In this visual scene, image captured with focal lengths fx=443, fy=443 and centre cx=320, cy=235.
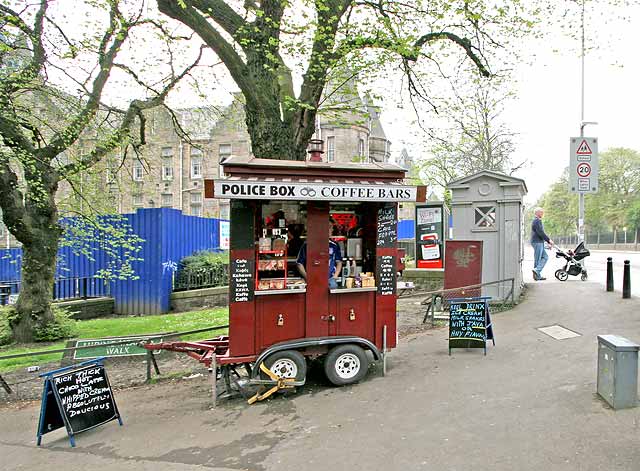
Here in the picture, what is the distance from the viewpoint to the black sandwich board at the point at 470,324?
7.30 m

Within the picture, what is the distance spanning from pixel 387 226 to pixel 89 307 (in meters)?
11.6

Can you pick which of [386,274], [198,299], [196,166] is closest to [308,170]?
[386,274]

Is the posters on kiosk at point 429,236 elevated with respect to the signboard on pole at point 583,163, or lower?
lower

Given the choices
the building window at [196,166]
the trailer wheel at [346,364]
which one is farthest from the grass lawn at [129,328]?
the building window at [196,166]

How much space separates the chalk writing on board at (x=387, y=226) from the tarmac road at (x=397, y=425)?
2.00 meters

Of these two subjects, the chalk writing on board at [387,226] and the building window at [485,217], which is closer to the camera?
the chalk writing on board at [387,226]

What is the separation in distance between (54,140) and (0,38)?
94.0 inches

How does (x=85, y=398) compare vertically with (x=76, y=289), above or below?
below

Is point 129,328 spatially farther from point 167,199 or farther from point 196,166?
point 167,199

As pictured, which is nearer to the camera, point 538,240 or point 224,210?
point 538,240

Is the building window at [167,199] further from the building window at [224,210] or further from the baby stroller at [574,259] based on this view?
the baby stroller at [574,259]

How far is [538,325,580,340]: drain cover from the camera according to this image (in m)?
7.63

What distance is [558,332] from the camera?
26.0 ft

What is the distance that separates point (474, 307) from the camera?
24.2ft
